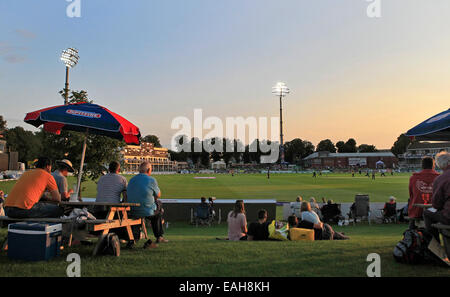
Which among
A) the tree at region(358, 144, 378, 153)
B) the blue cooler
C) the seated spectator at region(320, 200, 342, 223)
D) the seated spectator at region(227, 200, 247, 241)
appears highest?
the tree at region(358, 144, 378, 153)

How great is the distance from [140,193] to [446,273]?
16.1 ft

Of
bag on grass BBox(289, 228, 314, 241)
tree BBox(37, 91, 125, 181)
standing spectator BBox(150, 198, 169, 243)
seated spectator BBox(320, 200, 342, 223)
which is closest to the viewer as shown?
standing spectator BBox(150, 198, 169, 243)

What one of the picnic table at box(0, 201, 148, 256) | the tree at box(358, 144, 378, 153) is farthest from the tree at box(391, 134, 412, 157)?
the picnic table at box(0, 201, 148, 256)

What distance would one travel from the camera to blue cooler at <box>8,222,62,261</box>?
4836 mm

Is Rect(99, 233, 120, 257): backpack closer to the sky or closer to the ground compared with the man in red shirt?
closer to the ground

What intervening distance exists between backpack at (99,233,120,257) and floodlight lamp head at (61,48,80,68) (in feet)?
60.2

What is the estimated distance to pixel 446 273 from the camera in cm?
439

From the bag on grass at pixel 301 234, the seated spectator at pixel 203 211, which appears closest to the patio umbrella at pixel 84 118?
the bag on grass at pixel 301 234

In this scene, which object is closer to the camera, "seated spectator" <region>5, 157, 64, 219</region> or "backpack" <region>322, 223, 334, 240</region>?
"seated spectator" <region>5, 157, 64, 219</region>

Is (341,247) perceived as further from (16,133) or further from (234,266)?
(16,133)

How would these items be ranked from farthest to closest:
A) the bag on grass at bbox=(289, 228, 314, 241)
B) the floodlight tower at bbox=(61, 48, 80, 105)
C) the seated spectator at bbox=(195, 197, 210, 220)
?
the floodlight tower at bbox=(61, 48, 80, 105)
the seated spectator at bbox=(195, 197, 210, 220)
the bag on grass at bbox=(289, 228, 314, 241)

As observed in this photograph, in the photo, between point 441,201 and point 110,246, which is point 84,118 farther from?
point 441,201

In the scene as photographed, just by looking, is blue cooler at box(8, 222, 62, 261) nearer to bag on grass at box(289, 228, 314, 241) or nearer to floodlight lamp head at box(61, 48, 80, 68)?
bag on grass at box(289, 228, 314, 241)

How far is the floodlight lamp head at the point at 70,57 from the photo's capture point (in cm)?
2073
